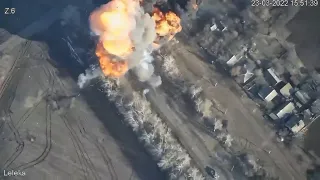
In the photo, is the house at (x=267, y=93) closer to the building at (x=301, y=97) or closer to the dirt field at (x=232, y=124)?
the dirt field at (x=232, y=124)

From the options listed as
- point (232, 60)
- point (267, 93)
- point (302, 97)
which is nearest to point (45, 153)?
point (232, 60)

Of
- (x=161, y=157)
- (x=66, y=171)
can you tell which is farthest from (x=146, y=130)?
(x=66, y=171)

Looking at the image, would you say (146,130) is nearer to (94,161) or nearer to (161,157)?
(161,157)

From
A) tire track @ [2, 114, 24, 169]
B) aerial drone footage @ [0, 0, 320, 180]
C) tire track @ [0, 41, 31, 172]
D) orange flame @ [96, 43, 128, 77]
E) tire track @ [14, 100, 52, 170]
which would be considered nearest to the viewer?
aerial drone footage @ [0, 0, 320, 180]

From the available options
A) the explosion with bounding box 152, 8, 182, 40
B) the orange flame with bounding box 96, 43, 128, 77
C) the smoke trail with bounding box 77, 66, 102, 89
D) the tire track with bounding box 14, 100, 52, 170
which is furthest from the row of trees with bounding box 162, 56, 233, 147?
the tire track with bounding box 14, 100, 52, 170

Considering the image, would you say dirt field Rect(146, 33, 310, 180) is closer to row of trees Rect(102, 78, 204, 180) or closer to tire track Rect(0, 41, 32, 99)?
row of trees Rect(102, 78, 204, 180)

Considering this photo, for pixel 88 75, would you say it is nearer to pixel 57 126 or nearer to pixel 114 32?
pixel 57 126
